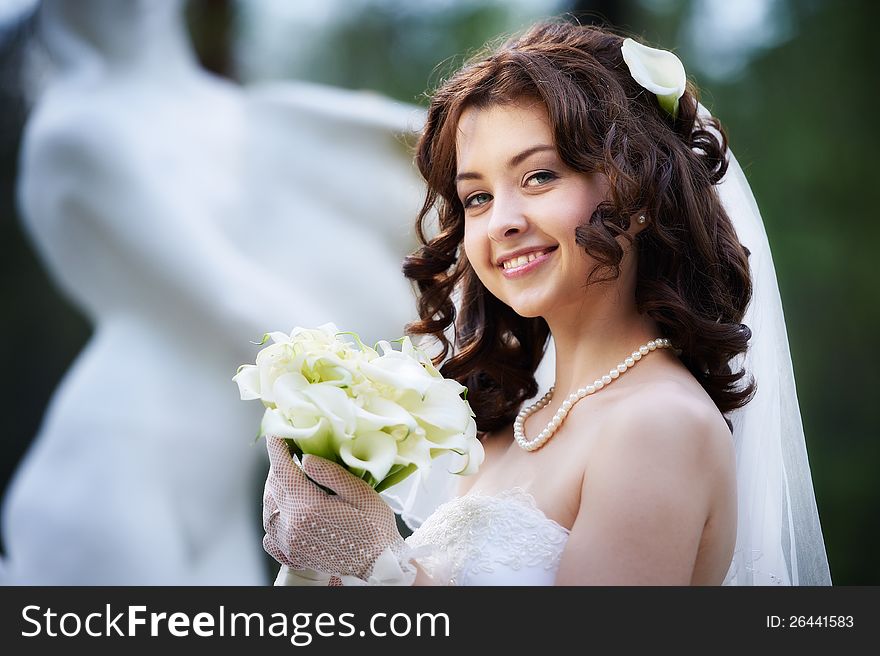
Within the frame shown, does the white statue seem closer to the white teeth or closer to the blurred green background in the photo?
the blurred green background

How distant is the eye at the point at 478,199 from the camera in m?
1.95

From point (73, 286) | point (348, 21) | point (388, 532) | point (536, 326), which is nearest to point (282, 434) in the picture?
point (388, 532)

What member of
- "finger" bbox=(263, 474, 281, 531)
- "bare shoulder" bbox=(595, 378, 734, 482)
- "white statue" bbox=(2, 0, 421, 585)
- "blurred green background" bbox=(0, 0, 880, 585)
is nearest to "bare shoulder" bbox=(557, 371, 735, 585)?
"bare shoulder" bbox=(595, 378, 734, 482)

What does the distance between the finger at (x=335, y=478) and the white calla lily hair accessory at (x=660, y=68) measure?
3.14 ft

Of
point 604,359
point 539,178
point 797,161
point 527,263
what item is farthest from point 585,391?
point 797,161

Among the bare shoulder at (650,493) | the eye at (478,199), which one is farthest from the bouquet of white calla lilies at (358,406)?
the eye at (478,199)

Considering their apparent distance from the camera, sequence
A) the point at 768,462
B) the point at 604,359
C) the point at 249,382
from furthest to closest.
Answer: the point at 768,462 < the point at 604,359 < the point at 249,382

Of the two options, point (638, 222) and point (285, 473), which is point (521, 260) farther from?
point (285, 473)

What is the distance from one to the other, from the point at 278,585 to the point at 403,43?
566 cm

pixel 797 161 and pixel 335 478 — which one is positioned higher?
pixel 797 161

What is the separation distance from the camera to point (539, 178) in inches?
72.4

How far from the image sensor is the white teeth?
185 cm

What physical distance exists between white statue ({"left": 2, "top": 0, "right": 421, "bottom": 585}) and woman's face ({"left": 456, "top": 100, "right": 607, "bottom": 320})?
2893 millimetres

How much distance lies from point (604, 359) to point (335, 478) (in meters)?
0.61
